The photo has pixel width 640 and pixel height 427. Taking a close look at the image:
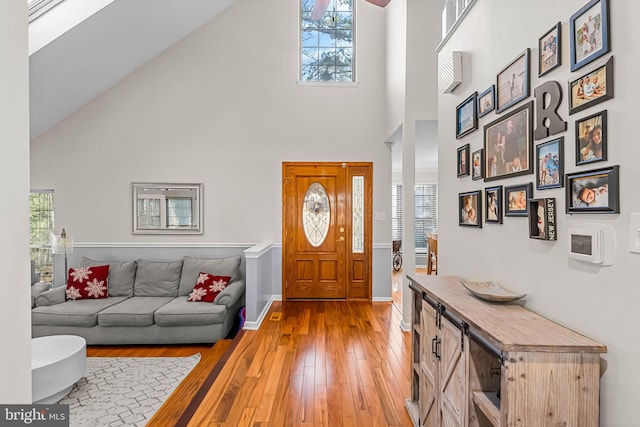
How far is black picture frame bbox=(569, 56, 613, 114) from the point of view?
1069 mm

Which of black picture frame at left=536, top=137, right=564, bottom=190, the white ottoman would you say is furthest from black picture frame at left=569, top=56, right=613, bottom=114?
the white ottoman

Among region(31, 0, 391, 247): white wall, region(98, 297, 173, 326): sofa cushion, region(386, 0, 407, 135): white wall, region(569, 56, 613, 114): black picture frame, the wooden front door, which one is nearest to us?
region(569, 56, 613, 114): black picture frame

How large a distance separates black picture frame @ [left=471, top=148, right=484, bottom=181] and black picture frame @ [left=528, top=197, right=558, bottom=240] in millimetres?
568

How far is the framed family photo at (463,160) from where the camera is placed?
2.19 meters

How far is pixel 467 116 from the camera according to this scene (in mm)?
2188

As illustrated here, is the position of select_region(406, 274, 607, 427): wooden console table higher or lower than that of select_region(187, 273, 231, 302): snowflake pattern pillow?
higher

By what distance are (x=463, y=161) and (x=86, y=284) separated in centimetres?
458

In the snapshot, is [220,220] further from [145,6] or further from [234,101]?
[145,6]

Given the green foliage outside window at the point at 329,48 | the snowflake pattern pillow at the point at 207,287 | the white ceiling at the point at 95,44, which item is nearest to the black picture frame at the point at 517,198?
the white ceiling at the point at 95,44

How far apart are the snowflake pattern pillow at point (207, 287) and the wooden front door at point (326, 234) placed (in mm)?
1166

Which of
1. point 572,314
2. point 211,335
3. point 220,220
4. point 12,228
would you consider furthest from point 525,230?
point 220,220

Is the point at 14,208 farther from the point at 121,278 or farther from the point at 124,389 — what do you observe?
the point at 121,278

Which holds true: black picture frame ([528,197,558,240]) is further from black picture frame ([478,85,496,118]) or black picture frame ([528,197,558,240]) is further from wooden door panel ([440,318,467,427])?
black picture frame ([478,85,496,118])

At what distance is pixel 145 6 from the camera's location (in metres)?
4.13
